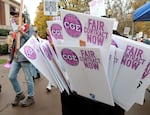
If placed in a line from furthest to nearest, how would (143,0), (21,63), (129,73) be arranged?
(143,0)
(21,63)
(129,73)

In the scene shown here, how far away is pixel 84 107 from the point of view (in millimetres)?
2168

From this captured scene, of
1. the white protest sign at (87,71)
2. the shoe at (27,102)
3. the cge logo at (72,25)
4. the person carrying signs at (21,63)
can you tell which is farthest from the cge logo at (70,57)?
the shoe at (27,102)

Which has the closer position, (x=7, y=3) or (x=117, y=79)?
(x=117, y=79)

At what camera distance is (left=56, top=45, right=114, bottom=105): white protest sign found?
1740mm

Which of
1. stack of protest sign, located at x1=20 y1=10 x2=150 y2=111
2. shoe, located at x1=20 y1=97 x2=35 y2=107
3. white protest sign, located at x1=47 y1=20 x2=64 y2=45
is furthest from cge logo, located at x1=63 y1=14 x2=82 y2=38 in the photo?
shoe, located at x1=20 y1=97 x2=35 y2=107

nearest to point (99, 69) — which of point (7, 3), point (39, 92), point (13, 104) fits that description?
point (13, 104)

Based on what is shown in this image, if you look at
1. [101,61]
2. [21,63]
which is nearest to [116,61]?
[101,61]

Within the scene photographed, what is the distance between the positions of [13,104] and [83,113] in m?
4.11

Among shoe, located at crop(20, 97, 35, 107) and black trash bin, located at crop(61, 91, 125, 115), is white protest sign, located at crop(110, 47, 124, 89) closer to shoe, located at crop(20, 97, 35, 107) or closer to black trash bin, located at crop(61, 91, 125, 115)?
black trash bin, located at crop(61, 91, 125, 115)

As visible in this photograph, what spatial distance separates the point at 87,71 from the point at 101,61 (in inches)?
7.3

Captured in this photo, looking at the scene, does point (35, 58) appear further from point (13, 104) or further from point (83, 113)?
point (13, 104)

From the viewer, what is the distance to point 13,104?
6.05 m

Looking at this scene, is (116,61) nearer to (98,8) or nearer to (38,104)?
(98,8)

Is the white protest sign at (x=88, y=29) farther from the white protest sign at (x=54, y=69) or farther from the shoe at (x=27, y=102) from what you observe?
the shoe at (x=27, y=102)
